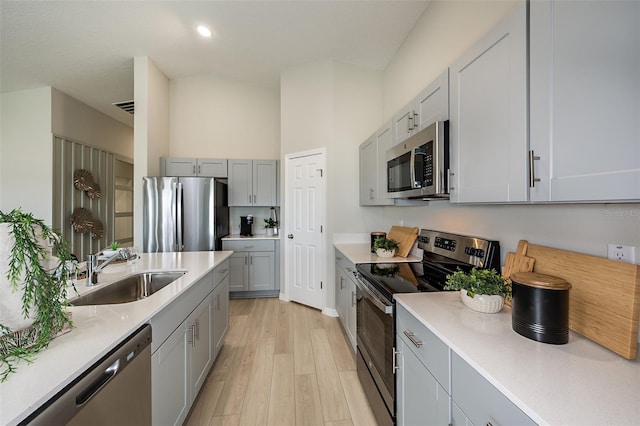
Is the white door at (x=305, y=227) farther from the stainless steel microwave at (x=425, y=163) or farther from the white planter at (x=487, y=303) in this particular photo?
the white planter at (x=487, y=303)

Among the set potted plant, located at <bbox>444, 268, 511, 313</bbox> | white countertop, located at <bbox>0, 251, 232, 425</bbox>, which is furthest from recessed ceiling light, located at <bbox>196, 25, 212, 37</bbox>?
potted plant, located at <bbox>444, 268, 511, 313</bbox>

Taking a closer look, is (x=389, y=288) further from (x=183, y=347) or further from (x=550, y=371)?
(x=183, y=347)

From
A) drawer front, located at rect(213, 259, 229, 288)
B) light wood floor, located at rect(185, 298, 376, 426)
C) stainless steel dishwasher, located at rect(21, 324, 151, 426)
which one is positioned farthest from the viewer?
drawer front, located at rect(213, 259, 229, 288)

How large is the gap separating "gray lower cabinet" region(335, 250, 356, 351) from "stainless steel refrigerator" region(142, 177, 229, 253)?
5.89 ft

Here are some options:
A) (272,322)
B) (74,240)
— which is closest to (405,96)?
(272,322)

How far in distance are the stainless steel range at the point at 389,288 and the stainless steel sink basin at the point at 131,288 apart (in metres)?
1.35

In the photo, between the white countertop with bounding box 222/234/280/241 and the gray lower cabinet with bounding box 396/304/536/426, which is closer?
the gray lower cabinet with bounding box 396/304/536/426

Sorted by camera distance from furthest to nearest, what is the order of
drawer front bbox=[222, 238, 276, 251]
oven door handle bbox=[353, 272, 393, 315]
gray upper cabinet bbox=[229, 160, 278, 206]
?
gray upper cabinet bbox=[229, 160, 278, 206], drawer front bbox=[222, 238, 276, 251], oven door handle bbox=[353, 272, 393, 315]

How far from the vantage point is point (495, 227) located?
61.9 inches

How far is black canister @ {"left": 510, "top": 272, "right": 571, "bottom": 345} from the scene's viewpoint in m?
0.89

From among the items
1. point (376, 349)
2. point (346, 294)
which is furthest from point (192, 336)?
point (346, 294)

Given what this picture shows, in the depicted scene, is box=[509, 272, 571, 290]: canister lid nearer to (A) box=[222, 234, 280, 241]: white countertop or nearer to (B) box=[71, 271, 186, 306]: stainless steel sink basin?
(B) box=[71, 271, 186, 306]: stainless steel sink basin

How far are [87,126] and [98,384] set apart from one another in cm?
560

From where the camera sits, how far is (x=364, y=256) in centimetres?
262
